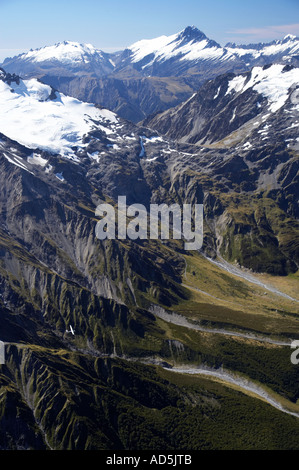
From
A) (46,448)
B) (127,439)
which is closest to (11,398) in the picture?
(46,448)
